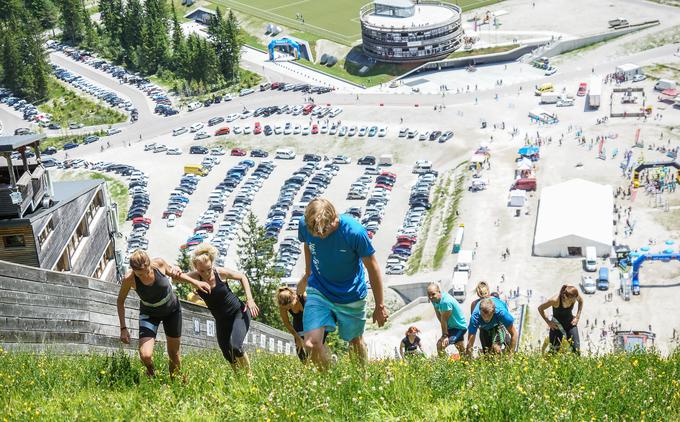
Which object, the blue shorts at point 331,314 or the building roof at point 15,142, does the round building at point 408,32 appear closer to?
the building roof at point 15,142

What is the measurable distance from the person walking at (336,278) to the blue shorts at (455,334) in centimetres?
512

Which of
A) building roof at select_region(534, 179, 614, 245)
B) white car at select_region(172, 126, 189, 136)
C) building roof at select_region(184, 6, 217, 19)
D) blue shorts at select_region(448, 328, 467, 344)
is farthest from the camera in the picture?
building roof at select_region(184, 6, 217, 19)

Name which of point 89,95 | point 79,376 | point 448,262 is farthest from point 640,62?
point 79,376

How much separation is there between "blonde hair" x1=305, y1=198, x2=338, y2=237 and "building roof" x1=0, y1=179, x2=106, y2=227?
11592 mm

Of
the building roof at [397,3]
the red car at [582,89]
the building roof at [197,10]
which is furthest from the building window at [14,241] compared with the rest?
the building roof at [197,10]

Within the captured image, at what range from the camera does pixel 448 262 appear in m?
70.8

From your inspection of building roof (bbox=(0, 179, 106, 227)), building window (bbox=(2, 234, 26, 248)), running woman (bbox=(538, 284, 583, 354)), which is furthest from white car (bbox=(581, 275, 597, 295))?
building window (bbox=(2, 234, 26, 248))

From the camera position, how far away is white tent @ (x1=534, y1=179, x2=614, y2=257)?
6856cm

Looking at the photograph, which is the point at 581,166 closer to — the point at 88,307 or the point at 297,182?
the point at 297,182

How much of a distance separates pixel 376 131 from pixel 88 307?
82.1m

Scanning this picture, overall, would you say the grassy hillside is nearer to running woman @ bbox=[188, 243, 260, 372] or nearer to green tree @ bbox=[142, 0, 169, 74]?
running woman @ bbox=[188, 243, 260, 372]

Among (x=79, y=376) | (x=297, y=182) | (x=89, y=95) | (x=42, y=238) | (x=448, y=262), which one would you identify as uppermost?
(x=79, y=376)

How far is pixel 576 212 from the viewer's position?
240 ft

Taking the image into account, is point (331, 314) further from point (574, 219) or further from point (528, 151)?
point (528, 151)
